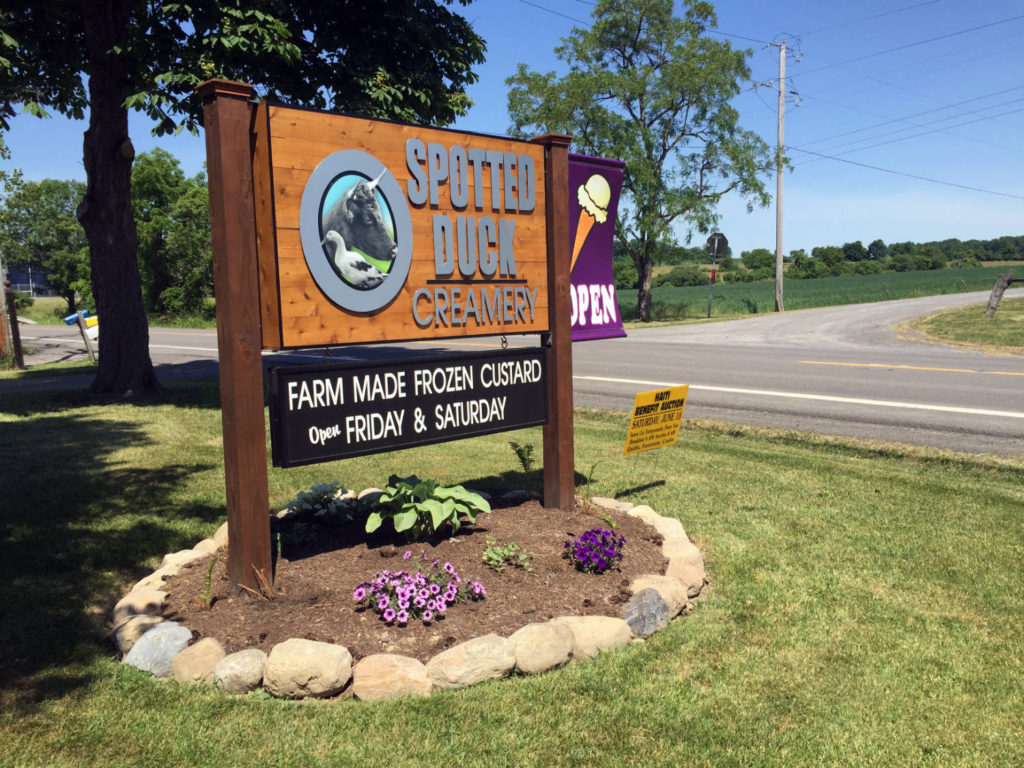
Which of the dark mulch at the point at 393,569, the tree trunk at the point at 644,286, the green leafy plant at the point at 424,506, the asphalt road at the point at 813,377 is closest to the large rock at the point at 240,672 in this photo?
the dark mulch at the point at 393,569

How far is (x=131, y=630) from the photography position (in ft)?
13.2

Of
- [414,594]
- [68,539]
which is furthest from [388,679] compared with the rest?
[68,539]

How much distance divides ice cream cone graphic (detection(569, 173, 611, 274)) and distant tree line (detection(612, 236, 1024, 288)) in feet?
201

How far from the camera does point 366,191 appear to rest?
4.69 m

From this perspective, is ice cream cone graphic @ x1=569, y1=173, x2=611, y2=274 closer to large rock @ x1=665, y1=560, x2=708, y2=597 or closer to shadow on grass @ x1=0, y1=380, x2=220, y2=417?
large rock @ x1=665, y1=560, x2=708, y2=597

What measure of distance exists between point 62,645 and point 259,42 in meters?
8.40

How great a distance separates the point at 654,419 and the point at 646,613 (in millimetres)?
2509

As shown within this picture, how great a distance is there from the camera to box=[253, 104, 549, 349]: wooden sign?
14.3 ft

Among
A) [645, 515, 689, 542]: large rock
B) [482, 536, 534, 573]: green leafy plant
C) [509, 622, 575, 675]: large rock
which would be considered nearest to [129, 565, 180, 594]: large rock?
[482, 536, 534, 573]: green leafy plant

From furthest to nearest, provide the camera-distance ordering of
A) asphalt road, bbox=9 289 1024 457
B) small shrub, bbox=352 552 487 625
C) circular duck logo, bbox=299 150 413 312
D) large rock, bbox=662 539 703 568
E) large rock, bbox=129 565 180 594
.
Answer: asphalt road, bbox=9 289 1024 457
large rock, bbox=662 539 703 568
large rock, bbox=129 565 180 594
circular duck logo, bbox=299 150 413 312
small shrub, bbox=352 552 487 625

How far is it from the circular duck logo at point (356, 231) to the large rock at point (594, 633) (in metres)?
2.19

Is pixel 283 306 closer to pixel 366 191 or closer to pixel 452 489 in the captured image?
pixel 366 191

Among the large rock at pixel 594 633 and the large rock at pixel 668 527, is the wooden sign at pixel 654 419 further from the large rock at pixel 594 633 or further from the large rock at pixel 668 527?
the large rock at pixel 594 633

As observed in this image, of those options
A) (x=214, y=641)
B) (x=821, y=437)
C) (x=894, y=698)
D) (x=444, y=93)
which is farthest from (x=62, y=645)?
(x=444, y=93)
